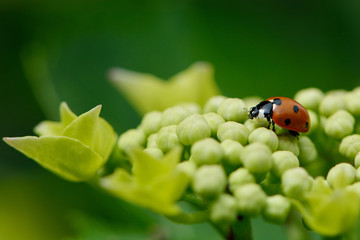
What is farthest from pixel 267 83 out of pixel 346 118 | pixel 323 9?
pixel 346 118

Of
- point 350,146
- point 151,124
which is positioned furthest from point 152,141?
point 350,146

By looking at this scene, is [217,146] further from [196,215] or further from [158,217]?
[158,217]

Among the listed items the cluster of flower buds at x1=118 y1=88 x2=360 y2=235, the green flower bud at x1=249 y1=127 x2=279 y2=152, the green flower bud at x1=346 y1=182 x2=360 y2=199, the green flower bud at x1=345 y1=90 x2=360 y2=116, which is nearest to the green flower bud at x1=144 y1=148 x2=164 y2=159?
the cluster of flower buds at x1=118 y1=88 x2=360 y2=235

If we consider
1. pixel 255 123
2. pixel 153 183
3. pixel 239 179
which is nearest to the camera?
pixel 153 183

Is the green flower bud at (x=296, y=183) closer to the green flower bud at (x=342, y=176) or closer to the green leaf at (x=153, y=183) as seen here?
the green flower bud at (x=342, y=176)

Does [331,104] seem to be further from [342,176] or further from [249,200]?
[249,200]

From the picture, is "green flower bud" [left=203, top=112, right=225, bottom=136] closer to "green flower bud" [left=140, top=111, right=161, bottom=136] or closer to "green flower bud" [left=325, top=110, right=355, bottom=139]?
"green flower bud" [left=140, top=111, right=161, bottom=136]
